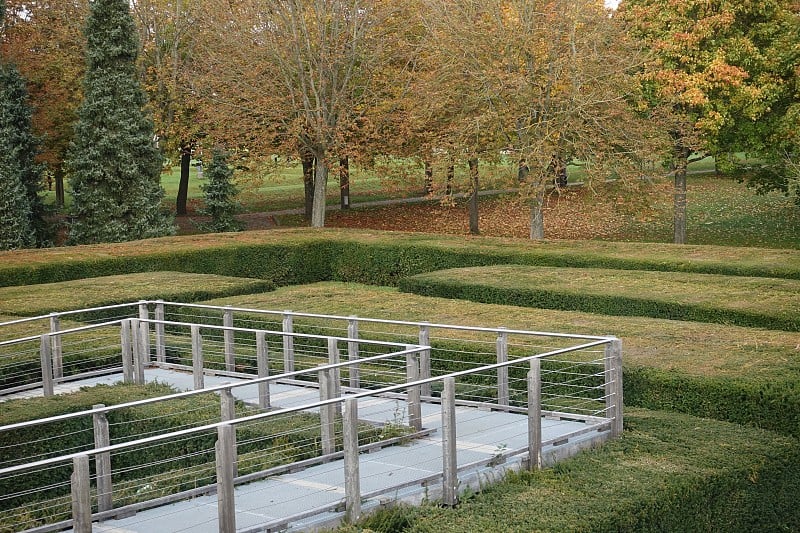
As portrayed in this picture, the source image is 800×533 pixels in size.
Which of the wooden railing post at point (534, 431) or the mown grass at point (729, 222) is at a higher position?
the wooden railing post at point (534, 431)

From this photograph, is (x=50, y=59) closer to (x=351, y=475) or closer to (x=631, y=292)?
(x=631, y=292)

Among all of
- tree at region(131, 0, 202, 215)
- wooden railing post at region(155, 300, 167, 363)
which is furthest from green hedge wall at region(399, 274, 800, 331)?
tree at region(131, 0, 202, 215)

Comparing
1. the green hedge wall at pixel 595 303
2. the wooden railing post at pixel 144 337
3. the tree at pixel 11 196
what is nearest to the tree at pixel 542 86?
the green hedge wall at pixel 595 303

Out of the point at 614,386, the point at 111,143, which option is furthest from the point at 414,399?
the point at 111,143

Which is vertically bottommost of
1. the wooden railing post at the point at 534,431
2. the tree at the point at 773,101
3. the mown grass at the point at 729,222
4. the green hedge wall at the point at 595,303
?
the mown grass at the point at 729,222

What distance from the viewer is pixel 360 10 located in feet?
119

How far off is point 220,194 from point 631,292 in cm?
2643

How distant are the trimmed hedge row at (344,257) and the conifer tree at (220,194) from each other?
1278 centimetres

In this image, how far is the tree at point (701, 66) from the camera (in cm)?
3130

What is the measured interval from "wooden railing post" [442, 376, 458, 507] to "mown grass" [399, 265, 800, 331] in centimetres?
900

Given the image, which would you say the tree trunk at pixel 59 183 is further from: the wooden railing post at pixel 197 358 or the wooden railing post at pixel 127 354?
the wooden railing post at pixel 197 358

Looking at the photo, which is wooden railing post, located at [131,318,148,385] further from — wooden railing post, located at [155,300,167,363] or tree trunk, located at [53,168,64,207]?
tree trunk, located at [53,168,64,207]

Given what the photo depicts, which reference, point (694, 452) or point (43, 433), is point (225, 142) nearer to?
point (43, 433)

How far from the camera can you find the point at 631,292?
714 inches
